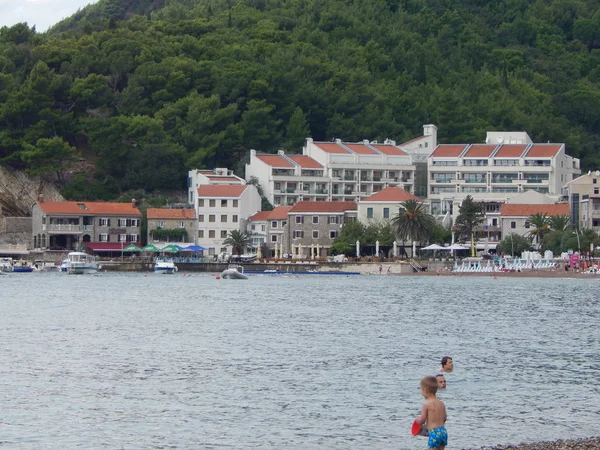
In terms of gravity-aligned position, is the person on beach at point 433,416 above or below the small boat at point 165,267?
below

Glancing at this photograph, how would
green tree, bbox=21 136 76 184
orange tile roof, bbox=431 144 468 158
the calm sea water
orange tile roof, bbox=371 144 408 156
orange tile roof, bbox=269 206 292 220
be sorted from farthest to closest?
orange tile roof, bbox=371 144 408 156 → orange tile roof, bbox=431 144 468 158 → green tree, bbox=21 136 76 184 → orange tile roof, bbox=269 206 292 220 → the calm sea water

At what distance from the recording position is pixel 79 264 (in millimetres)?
97250

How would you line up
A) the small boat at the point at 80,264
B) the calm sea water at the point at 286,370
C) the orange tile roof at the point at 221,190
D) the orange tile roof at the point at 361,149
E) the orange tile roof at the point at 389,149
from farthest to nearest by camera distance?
1. the orange tile roof at the point at 389,149
2. the orange tile roof at the point at 361,149
3. the orange tile roof at the point at 221,190
4. the small boat at the point at 80,264
5. the calm sea water at the point at 286,370

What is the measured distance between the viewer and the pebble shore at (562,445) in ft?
76.1

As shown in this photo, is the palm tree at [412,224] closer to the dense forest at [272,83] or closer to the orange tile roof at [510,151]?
the orange tile roof at [510,151]

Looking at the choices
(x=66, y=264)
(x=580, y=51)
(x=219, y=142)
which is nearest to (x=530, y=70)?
(x=580, y=51)

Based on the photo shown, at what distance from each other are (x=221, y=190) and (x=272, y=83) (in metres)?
23.0

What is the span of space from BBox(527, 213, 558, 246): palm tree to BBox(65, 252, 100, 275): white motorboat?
34446 mm

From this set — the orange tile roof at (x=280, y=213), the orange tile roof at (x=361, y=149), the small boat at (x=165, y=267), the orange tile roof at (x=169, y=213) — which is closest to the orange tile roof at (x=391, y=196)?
the orange tile roof at (x=280, y=213)

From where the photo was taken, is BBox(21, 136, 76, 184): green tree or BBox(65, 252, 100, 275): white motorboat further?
BBox(21, 136, 76, 184): green tree

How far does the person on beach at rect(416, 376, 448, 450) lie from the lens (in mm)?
18594

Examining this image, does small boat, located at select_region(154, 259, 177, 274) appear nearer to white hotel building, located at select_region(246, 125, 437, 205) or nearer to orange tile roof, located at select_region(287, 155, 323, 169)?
white hotel building, located at select_region(246, 125, 437, 205)

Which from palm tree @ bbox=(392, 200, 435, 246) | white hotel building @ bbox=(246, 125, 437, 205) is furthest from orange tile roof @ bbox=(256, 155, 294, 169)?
palm tree @ bbox=(392, 200, 435, 246)

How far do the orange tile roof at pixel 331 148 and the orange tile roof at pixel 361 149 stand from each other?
3.55 ft
